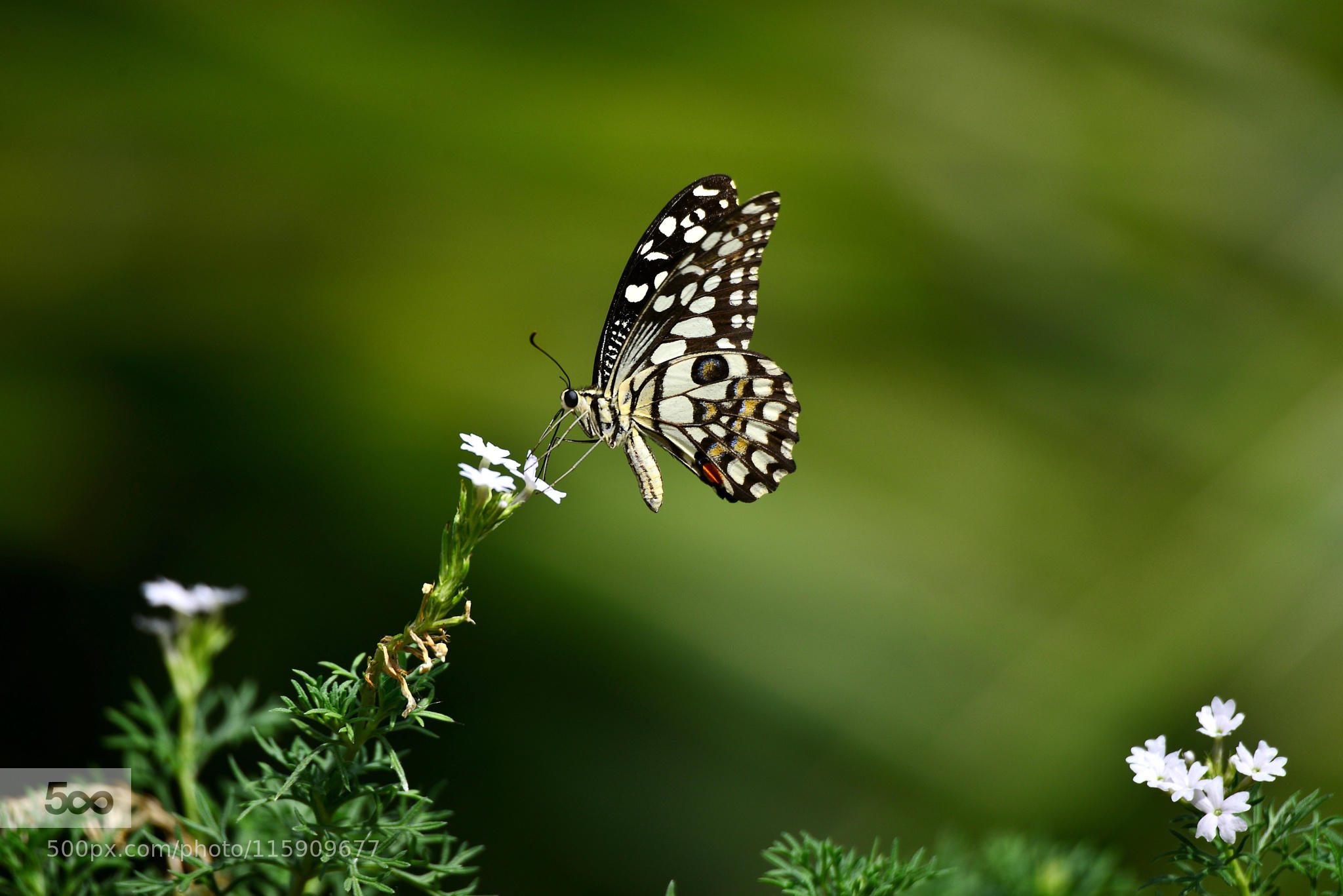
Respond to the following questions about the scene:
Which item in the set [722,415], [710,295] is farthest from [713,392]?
[710,295]

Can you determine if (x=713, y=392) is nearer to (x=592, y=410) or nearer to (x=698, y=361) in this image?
(x=698, y=361)

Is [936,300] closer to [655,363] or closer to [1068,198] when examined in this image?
[1068,198]

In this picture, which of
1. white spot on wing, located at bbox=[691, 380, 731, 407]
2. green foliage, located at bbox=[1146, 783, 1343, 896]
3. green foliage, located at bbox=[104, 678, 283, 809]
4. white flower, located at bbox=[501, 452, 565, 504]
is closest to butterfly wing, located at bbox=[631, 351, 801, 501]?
white spot on wing, located at bbox=[691, 380, 731, 407]

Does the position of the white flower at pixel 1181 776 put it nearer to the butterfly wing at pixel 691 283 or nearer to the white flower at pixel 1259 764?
the white flower at pixel 1259 764

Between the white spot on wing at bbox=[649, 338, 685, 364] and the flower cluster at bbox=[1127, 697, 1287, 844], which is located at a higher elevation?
the white spot on wing at bbox=[649, 338, 685, 364]

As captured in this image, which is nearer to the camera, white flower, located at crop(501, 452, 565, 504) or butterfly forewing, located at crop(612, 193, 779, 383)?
white flower, located at crop(501, 452, 565, 504)

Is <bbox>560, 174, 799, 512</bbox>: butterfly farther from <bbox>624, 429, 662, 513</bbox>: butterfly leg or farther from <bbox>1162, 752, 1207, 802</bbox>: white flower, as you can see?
<bbox>1162, 752, 1207, 802</bbox>: white flower
